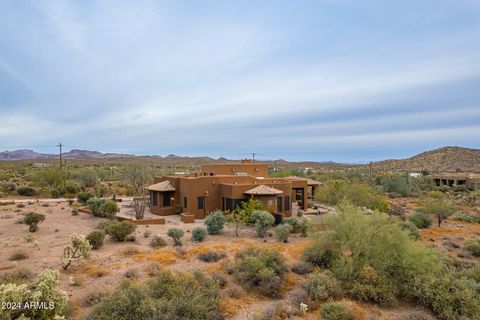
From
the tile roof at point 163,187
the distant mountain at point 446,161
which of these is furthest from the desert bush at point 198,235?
the distant mountain at point 446,161

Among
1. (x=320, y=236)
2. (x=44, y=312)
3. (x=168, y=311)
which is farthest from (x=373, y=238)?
(x=44, y=312)

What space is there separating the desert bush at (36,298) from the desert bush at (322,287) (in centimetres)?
909

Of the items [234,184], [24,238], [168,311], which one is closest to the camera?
[168,311]

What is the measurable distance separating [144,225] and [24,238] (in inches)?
307

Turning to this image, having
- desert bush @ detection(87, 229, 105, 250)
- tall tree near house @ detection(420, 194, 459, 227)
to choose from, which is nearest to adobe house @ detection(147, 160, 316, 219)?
desert bush @ detection(87, 229, 105, 250)

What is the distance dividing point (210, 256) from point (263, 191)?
11585mm

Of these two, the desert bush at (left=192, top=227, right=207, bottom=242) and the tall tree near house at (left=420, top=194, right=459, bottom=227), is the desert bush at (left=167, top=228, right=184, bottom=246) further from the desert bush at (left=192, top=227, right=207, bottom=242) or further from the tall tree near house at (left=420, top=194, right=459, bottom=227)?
the tall tree near house at (left=420, top=194, right=459, bottom=227)

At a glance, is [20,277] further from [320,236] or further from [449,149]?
[449,149]

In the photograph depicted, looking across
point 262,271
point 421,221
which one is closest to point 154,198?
point 262,271

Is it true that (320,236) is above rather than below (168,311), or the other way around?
above

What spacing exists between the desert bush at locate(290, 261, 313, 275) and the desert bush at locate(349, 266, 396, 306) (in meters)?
2.37

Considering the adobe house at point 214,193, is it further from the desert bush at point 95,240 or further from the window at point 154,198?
the desert bush at point 95,240

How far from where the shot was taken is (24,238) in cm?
1936

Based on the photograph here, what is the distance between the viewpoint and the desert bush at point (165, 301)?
33.2 feet
